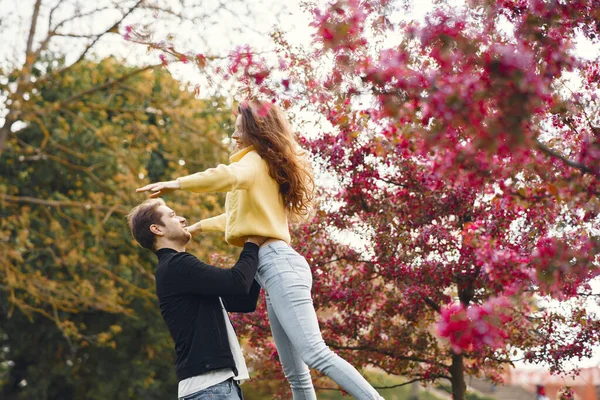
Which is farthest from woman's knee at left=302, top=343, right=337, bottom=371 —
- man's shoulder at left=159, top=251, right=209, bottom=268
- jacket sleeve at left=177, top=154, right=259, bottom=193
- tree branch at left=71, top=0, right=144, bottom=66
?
tree branch at left=71, top=0, right=144, bottom=66

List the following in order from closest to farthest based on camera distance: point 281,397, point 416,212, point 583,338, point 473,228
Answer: point 473,228 → point 583,338 → point 416,212 → point 281,397

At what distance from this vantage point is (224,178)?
127 inches

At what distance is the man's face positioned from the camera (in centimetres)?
366

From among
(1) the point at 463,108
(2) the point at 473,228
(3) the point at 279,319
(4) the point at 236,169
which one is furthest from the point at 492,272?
(4) the point at 236,169

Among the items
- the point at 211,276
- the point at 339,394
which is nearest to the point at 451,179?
the point at 211,276

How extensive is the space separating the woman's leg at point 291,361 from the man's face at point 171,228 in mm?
567

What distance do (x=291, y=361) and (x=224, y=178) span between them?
107 cm

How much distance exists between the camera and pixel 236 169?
3320 mm

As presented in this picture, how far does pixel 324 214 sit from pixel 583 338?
80.9 inches

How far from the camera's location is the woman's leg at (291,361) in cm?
363

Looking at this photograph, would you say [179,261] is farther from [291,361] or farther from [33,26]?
[33,26]

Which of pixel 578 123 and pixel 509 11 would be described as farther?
pixel 578 123

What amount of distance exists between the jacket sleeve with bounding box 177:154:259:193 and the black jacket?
34 centimetres

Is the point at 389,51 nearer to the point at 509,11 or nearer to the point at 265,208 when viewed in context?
the point at 509,11
